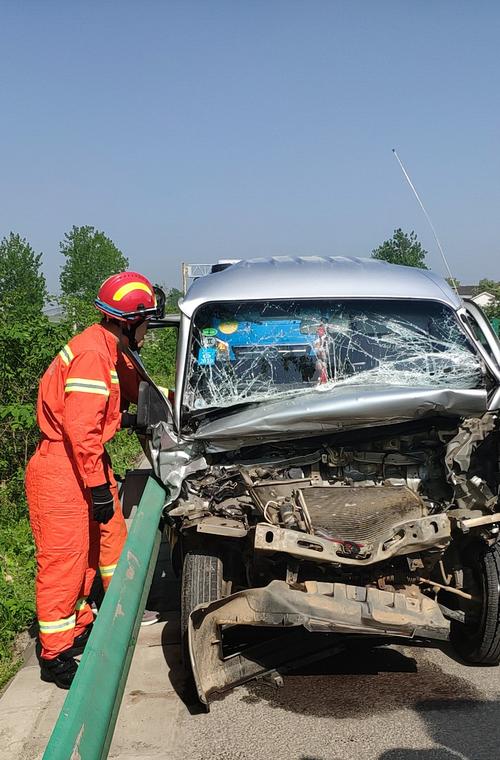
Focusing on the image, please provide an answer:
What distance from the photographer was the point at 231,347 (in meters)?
4.68

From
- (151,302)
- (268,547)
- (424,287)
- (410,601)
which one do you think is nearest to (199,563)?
(268,547)

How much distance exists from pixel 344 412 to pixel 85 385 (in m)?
1.41

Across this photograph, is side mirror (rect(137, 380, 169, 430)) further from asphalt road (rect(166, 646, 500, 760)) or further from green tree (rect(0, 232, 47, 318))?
green tree (rect(0, 232, 47, 318))

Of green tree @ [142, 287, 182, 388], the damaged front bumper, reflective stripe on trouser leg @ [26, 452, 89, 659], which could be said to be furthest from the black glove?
green tree @ [142, 287, 182, 388]

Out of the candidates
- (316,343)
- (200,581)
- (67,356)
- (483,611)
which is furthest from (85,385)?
(483,611)

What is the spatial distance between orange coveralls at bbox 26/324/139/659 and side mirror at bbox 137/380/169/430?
15 centimetres

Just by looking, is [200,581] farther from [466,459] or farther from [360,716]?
[466,459]

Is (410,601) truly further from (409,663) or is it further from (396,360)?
(396,360)

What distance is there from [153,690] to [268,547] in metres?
1.15

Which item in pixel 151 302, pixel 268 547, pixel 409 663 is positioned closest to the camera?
pixel 268 547

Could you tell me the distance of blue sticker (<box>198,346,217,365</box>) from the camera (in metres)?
4.63

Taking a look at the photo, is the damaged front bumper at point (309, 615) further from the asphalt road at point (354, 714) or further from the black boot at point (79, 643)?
the black boot at point (79, 643)

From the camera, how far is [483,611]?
13.0 ft

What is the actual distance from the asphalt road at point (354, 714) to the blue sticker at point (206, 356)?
5.76ft
